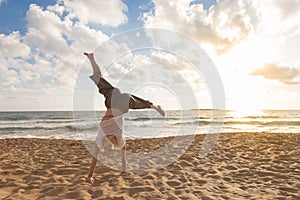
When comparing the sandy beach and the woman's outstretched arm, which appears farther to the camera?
the woman's outstretched arm

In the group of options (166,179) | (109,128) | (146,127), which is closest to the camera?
(109,128)

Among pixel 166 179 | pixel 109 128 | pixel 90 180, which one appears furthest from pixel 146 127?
pixel 109 128

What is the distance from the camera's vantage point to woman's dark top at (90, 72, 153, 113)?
4168mm

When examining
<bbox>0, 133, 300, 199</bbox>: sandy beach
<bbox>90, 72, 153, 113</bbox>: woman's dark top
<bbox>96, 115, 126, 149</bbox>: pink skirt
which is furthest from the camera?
<bbox>96, 115, 126, 149</bbox>: pink skirt

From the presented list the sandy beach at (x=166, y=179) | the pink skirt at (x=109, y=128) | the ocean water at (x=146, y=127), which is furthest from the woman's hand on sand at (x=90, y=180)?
the ocean water at (x=146, y=127)

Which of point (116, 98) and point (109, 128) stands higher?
point (116, 98)

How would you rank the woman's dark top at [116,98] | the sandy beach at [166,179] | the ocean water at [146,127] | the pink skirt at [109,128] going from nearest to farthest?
the sandy beach at [166,179] → the woman's dark top at [116,98] → the pink skirt at [109,128] → the ocean water at [146,127]

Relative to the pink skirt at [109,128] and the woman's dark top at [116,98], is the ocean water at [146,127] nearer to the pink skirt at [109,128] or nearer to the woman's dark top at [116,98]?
the pink skirt at [109,128]

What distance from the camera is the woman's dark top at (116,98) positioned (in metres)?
4.17

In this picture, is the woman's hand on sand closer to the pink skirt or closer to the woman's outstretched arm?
the pink skirt

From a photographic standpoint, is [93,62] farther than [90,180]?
No

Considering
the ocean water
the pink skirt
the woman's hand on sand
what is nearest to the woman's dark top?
A: the pink skirt

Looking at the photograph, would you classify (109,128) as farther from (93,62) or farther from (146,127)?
(146,127)

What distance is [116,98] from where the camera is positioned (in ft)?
13.8
